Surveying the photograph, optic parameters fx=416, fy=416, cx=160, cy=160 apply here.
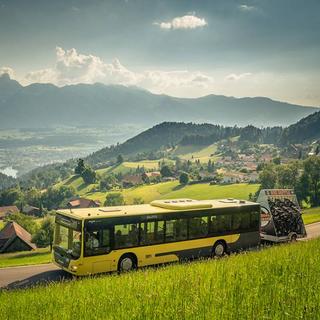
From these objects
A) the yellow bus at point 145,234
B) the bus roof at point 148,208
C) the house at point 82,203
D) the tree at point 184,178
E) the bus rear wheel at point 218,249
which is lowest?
the house at point 82,203

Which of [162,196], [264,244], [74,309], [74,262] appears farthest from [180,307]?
[162,196]

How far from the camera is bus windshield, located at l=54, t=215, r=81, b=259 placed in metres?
18.1

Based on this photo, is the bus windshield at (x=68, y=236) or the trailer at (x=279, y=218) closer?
the bus windshield at (x=68, y=236)

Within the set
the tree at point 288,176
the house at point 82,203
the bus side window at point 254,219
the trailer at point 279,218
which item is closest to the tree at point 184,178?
the house at point 82,203

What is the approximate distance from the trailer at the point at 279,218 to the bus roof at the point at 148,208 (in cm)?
119

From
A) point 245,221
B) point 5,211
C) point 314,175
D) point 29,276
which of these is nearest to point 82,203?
point 5,211

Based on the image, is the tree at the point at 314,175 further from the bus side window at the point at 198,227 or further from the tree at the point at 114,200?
the bus side window at the point at 198,227

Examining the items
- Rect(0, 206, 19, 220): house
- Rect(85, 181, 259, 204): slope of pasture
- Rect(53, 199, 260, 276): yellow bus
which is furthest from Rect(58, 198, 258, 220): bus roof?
Rect(0, 206, 19, 220): house

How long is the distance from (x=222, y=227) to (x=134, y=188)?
16782 centimetres

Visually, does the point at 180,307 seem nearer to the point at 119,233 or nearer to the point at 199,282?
the point at 199,282

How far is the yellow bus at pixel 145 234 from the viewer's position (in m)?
18.2

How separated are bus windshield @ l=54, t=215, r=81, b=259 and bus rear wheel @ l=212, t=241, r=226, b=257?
827cm

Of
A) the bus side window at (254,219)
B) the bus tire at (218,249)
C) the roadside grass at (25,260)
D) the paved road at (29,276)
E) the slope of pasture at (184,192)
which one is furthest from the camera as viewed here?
the slope of pasture at (184,192)

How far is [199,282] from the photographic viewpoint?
962cm
